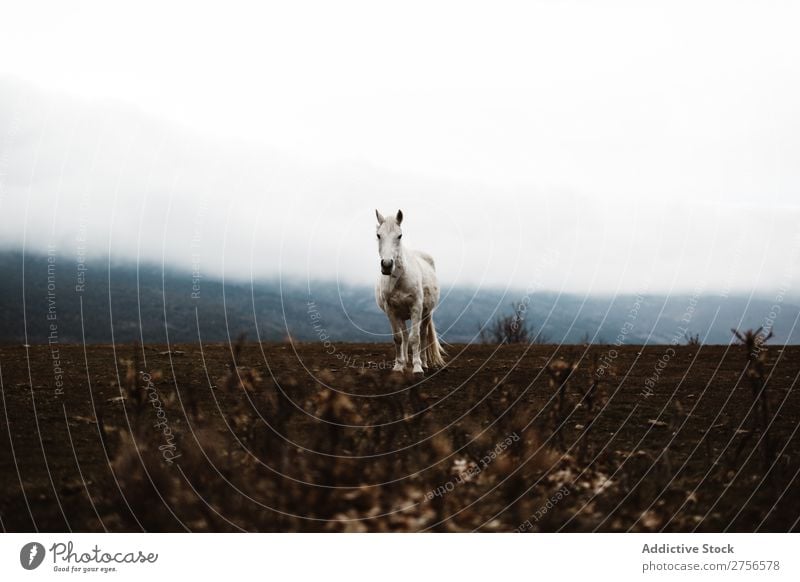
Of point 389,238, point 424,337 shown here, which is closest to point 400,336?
point 424,337

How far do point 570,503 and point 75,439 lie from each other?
19.1 feet

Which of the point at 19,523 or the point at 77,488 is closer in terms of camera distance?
the point at 19,523

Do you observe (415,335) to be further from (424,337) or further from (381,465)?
(381,465)

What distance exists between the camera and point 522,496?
5.10 meters

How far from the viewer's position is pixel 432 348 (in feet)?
42.3

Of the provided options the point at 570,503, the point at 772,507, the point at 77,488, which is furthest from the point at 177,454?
the point at 772,507

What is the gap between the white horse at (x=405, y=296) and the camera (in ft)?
33.9

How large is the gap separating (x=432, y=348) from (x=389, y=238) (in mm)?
3602

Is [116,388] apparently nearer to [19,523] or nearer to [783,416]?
[19,523]

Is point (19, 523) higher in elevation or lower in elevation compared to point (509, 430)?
lower

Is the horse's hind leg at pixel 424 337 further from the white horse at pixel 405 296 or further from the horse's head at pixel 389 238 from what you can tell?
the horse's head at pixel 389 238
